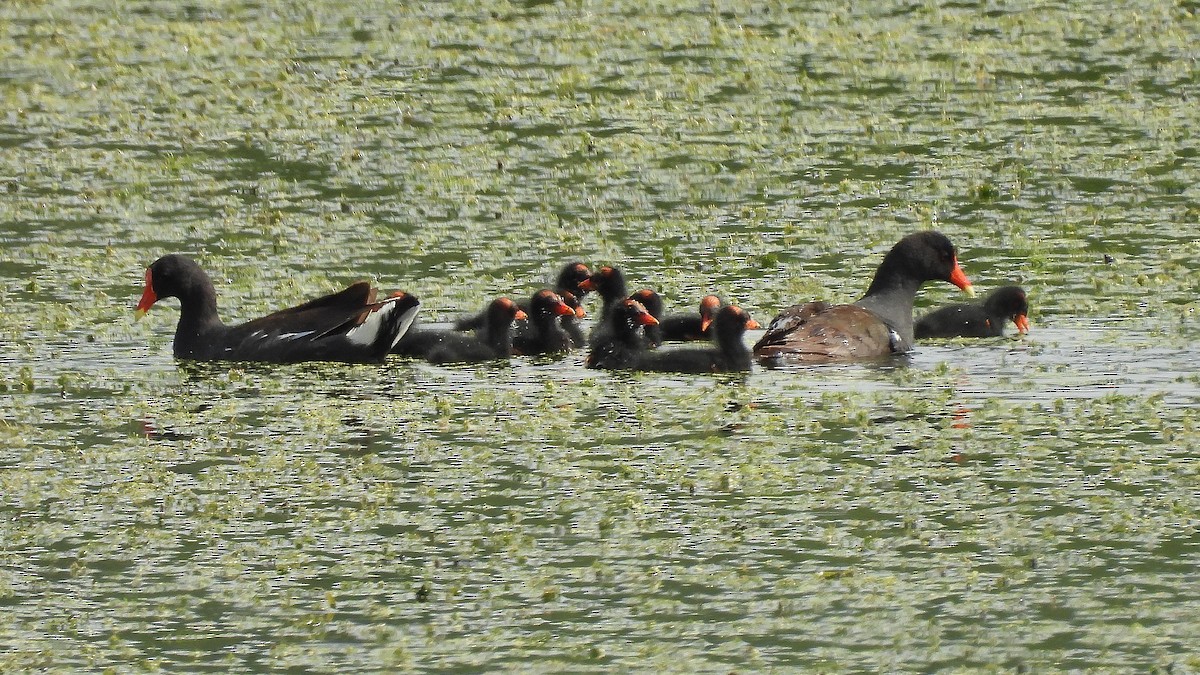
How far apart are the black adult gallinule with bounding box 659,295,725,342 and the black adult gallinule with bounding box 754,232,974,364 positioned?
49 centimetres

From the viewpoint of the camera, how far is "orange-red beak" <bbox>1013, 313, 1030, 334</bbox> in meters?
10.9

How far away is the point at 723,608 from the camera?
21.6ft

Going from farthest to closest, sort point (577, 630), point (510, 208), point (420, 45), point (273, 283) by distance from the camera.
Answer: point (420, 45) < point (510, 208) < point (273, 283) < point (577, 630)

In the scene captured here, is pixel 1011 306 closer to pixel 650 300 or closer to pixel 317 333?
pixel 650 300

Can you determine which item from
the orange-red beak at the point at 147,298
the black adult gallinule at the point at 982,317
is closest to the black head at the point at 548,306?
the black adult gallinule at the point at 982,317

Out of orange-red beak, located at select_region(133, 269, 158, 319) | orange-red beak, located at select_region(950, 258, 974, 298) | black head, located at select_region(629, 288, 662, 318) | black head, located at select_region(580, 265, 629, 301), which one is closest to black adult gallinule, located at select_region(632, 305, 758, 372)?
black head, located at select_region(629, 288, 662, 318)

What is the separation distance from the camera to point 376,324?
35.2 feet

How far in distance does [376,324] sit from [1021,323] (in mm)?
2944

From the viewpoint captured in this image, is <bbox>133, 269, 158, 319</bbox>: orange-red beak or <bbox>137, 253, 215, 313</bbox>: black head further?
<bbox>133, 269, 158, 319</bbox>: orange-red beak

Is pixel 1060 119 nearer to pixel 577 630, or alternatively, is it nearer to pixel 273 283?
pixel 273 283

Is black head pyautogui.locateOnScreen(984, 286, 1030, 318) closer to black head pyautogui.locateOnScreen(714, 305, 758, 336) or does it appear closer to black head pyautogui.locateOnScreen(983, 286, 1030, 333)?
black head pyautogui.locateOnScreen(983, 286, 1030, 333)

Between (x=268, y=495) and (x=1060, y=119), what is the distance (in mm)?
8621

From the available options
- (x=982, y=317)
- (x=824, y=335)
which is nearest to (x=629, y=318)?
(x=824, y=335)

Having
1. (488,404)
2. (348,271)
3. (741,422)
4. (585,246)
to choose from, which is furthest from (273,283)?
(741,422)
